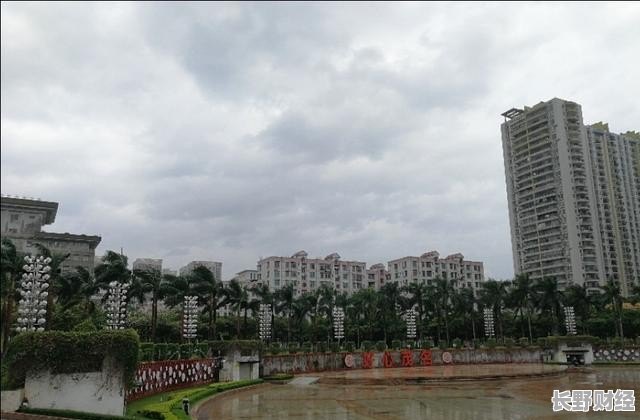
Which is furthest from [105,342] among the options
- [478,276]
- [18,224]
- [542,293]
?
[478,276]

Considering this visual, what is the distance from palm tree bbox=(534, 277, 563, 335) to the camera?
63750 millimetres

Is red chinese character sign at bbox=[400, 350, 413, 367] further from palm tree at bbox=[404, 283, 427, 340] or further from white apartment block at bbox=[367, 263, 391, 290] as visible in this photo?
white apartment block at bbox=[367, 263, 391, 290]

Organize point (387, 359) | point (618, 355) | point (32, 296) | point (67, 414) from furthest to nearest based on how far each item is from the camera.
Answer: point (618, 355) < point (387, 359) < point (32, 296) < point (67, 414)

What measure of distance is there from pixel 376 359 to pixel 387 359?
1.10m

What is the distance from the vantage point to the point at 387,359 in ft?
159

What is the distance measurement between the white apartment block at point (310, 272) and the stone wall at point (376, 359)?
173 feet

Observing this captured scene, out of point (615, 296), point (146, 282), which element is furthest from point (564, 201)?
point (146, 282)

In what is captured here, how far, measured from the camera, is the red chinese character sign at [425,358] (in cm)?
5047

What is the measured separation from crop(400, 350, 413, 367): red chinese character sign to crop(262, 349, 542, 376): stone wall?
0.68 feet

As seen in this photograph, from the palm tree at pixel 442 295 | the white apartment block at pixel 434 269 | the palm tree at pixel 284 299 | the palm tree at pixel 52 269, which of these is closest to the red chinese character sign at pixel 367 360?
the palm tree at pixel 284 299

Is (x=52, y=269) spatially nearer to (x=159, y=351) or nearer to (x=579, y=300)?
(x=159, y=351)

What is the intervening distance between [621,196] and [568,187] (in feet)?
73.8

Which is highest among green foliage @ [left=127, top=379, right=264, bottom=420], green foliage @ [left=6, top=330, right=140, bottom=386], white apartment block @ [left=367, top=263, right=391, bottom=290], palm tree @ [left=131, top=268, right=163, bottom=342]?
white apartment block @ [left=367, top=263, right=391, bottom=290]

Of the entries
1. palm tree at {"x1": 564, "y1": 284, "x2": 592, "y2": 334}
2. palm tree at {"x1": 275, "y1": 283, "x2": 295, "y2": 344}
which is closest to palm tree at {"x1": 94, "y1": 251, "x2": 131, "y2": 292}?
palm tree at {"x1": 275, "y1": 283, "x2": 295, "y2": 344}
